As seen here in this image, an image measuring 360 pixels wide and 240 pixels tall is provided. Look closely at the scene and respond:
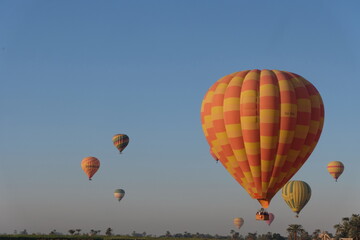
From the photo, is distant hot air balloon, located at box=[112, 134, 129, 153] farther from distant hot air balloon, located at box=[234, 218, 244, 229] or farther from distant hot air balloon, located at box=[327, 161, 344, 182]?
distant hot air balloon, located at box=[327, 161, 344, 182]

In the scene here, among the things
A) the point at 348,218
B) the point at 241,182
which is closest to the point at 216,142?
the point at 241,182

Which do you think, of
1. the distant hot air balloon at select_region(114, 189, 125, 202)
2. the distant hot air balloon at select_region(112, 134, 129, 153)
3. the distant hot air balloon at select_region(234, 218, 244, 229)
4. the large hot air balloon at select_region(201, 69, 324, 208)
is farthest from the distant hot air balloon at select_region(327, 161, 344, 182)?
the large hot air balloon at select_region(201, 69, 324, 208)

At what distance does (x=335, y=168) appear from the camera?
97125 millimetres

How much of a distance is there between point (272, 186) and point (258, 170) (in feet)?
6.32

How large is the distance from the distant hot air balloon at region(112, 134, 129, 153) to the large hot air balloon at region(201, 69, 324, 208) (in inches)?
1856

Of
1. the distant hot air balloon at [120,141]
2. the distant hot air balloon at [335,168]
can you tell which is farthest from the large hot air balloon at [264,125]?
the distant hot air balloon at [335,168]

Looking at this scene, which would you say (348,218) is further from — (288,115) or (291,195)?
(288,115)

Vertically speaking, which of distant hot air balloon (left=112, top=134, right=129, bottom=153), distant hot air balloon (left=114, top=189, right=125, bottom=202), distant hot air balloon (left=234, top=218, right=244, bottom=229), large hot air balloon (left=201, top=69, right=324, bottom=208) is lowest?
large hot air balloon (left=201, top=69, right=324, bottom=208)

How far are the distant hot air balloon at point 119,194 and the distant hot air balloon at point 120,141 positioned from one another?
21.9 m

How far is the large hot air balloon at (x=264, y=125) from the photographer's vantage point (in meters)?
43.2

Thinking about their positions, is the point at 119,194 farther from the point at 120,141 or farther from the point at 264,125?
the point at 264,125

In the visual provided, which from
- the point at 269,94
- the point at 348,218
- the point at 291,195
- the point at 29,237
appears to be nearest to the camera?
the point at 269,94

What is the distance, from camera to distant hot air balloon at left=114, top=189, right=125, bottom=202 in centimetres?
11019

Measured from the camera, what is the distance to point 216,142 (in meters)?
45.7
